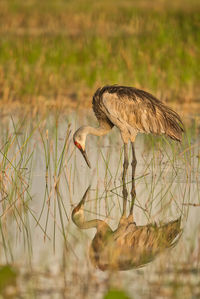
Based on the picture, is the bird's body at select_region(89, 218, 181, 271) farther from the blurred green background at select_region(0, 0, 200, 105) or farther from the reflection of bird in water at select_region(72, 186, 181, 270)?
the blurred green background at select_region(0, 0, 200, 105)

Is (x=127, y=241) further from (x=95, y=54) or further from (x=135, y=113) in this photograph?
(x=95, y=54)

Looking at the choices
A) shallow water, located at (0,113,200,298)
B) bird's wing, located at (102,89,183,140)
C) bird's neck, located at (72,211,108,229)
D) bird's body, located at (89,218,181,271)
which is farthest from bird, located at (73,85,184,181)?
bird's body, located at (89,218,181,271)

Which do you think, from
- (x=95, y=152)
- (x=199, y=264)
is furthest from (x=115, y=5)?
(x=199, y=264)

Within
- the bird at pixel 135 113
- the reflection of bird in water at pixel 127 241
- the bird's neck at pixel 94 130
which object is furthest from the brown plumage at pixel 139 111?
the reflection of bird in water at pixel 127 241

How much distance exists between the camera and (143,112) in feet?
26.2

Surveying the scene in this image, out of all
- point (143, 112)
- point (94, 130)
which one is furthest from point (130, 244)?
point (94, 130)

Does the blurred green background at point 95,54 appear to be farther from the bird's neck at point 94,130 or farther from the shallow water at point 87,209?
the bird's neck at point 94,130

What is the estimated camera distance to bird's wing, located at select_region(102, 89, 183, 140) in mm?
7898

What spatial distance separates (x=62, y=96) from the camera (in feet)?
37.3

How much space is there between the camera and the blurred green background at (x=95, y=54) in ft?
38.3

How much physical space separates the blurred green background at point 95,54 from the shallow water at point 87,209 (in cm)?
221

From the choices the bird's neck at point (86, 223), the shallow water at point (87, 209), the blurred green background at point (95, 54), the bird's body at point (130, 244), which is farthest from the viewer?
the blurred green background at point (95, 54)

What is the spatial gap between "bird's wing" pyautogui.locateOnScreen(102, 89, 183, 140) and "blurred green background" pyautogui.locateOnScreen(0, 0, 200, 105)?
2845 millimetres

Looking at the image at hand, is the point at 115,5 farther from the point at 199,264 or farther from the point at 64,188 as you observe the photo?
the point at 199,264
